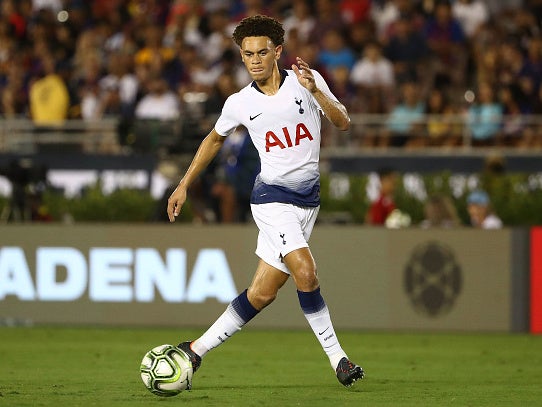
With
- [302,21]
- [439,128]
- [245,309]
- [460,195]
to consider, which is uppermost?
[302,21]

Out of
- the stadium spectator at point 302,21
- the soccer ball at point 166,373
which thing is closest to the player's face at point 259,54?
the soccer ball at point 166,373

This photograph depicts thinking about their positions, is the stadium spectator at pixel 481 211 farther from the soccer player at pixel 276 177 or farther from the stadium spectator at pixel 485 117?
the soccer player at pixel 276 177

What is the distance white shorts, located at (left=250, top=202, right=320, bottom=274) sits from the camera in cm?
881

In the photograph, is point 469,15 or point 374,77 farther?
point 469,15

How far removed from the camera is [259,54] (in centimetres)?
877

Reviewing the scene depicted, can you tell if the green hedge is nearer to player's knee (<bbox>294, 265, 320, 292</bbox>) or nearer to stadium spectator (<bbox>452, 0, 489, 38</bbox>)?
stadium spectator (<bbox>452, 0, 489, 38</bbox>)

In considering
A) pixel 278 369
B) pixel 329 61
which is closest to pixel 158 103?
pixel 329 61

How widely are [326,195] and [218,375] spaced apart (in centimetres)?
917

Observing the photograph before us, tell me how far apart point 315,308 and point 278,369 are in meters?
1.95

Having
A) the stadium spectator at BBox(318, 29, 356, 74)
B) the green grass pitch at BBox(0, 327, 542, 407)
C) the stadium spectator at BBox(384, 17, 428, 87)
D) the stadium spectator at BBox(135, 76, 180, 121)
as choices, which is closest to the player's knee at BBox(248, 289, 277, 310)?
the green grass pitch at BBox(0, 327, 542, 407)

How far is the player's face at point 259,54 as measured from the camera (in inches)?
345

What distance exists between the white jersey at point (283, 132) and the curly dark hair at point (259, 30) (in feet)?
1.00

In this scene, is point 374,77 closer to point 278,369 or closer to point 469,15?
point 469,15

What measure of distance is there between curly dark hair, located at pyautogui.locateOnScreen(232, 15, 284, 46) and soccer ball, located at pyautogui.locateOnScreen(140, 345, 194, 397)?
7.35 ft
